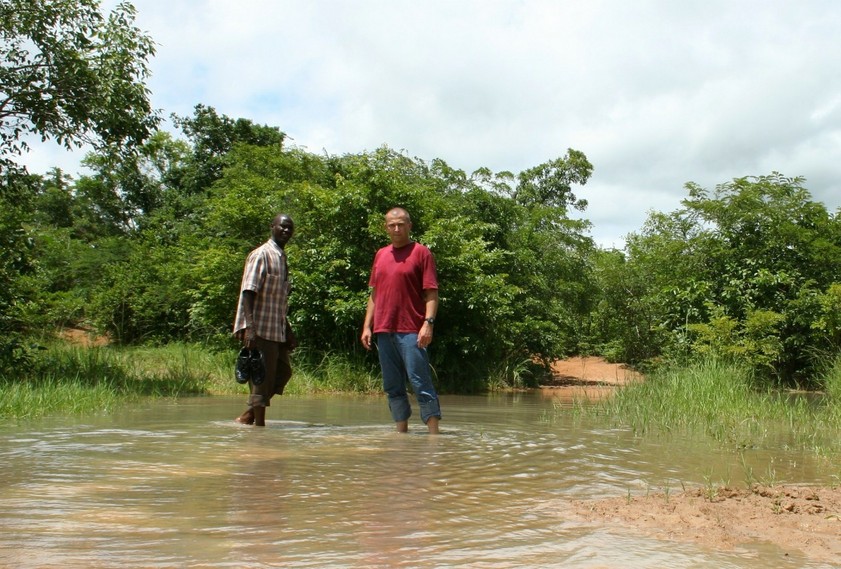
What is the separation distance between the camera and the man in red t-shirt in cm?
646

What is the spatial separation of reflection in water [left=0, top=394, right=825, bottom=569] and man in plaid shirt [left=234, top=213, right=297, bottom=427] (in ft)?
1.06

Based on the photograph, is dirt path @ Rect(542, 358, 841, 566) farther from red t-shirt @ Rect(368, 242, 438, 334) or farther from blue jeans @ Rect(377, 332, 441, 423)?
red t-shirt @ Rect(368, 242, 438, 334)

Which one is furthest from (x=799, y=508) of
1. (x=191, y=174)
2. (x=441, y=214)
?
(x=191, y=174)

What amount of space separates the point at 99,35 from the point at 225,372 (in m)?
5.53

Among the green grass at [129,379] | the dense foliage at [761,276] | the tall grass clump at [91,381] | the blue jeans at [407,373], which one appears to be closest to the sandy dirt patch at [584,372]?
the dense foliage at [761,276]

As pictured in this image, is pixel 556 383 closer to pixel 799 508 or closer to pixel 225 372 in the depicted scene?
pixel 225 372

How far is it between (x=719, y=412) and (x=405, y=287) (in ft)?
10.8

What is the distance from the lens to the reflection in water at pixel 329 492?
274 cm

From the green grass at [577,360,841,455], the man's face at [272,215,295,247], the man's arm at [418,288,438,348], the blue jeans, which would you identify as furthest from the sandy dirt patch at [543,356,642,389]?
the man's arm at [418,288,438,348]

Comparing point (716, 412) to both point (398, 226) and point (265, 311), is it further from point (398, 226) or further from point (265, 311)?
point (265, 311)

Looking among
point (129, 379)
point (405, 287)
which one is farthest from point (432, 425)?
point (129, 379)

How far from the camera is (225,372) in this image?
13367 mm

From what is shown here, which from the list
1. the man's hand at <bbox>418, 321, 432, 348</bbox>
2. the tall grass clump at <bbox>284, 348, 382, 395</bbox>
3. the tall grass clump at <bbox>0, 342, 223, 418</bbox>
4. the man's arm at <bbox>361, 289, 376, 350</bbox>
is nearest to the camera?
the man's hand at <bbox>418, 321, 432, 348</bbox>

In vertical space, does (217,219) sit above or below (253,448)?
above
